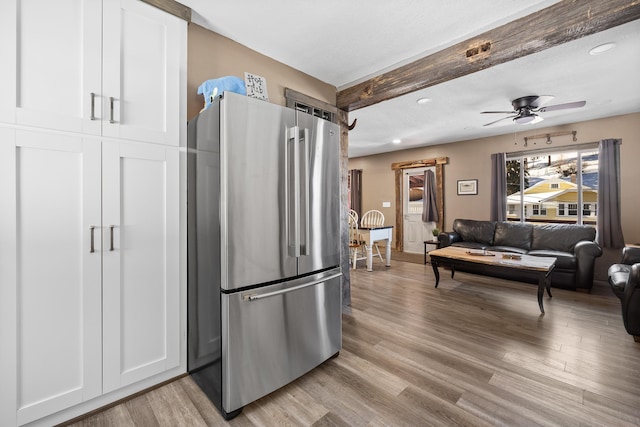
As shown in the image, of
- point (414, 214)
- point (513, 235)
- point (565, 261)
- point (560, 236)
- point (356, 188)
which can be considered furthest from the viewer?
point (356, 188)

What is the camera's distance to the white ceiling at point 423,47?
206 centimetres

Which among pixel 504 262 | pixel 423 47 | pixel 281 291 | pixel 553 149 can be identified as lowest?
pixel 504 262

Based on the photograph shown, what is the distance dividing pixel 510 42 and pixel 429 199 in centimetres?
474

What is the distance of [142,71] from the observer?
180 cm

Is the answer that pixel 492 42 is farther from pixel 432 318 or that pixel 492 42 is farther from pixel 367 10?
pixel 432 318

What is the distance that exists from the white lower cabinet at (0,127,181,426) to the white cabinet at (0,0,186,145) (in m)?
0.11

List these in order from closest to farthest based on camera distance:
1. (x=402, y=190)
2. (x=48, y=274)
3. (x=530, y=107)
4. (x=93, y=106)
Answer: (x=48, y=274) < (x=93, y=106) < (x=530, y=107) < (x=402, y=190)

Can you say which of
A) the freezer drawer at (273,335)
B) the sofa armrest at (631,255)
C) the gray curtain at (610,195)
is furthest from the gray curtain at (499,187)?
the freezer drawer at (273,335)

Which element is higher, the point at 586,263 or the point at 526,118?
the point at 526,118

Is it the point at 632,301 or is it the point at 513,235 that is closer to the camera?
the point at 632,301

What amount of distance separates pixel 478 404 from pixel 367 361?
0.76 metres

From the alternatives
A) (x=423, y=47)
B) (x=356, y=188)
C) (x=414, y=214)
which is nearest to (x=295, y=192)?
(x=423, y=47)

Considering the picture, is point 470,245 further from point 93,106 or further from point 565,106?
point 93,106

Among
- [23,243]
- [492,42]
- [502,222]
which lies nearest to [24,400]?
[23,243]
